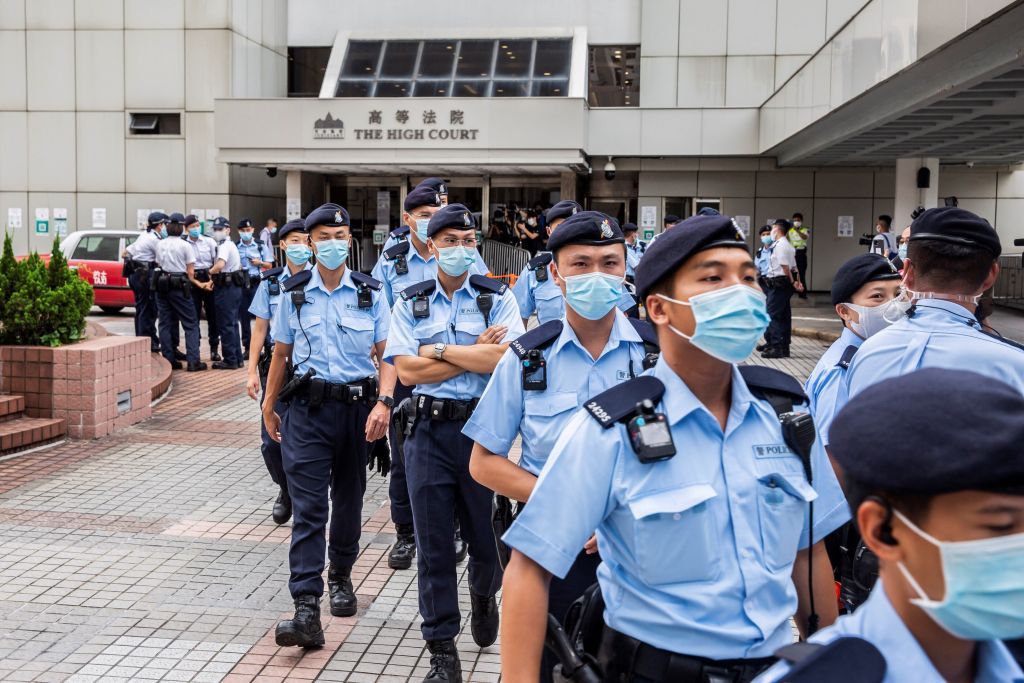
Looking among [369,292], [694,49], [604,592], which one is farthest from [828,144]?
[604,592]

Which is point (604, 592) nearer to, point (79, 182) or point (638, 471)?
point (638, 471)

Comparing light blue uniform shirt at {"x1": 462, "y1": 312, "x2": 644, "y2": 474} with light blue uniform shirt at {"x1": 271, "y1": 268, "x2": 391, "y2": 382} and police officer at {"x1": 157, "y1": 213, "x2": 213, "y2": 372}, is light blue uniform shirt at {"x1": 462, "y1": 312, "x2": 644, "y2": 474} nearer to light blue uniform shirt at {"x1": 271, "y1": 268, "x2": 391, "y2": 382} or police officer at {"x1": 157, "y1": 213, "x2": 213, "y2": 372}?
light blue uniform shirt at {"x1": 271, "y1": 268, "x2": 391, "y2": 382}

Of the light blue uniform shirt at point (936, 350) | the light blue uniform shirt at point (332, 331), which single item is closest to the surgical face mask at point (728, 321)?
the light blue uniform shirt at point (936, 350)

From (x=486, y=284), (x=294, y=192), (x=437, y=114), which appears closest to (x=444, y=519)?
(x=486, y=284)

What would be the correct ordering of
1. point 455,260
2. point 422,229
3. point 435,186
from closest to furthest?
point 455,260 < point 422,229 < point 435,186

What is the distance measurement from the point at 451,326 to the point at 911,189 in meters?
16.5

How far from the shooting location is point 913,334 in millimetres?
3551

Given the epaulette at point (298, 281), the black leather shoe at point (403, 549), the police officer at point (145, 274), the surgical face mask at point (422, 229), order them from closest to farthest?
the epaulette at point (298, 281)
the black leather shoe at point (403, 549)
the surgical face mask at point (422, 229)
the police officer at point (145, 274)

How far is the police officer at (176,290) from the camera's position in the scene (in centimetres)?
1417

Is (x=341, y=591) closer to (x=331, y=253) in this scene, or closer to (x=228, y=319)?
(x=331, y=253)

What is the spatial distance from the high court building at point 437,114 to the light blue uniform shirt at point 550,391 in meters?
20.0

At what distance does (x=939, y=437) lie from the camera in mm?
1513

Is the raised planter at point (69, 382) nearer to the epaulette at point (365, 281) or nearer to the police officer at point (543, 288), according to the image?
the police officer at point (543, 288)

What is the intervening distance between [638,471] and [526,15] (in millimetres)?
25594
